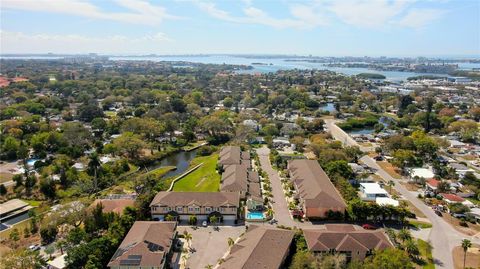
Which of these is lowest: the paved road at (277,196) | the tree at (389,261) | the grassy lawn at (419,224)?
the paved road at (277,196)

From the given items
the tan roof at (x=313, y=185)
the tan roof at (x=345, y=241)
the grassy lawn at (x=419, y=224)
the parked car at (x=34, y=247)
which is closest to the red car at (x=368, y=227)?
the tan roof at (x=313, y=185)

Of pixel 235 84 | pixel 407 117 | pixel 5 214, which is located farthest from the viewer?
pixel 235 84

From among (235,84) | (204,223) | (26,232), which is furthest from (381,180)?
(235,84)

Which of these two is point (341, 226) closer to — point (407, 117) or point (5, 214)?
point (5, 214)

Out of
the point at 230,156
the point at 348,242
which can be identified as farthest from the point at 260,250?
the point at 230,156

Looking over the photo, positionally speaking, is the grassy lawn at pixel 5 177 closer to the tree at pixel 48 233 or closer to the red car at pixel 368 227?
the tree at pixel 48 233
